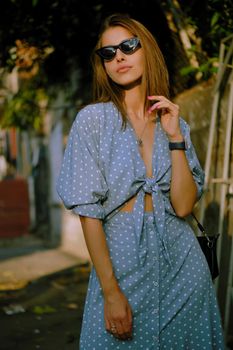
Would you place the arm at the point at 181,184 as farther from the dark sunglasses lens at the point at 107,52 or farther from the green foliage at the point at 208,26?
the green foliage at the point at 208,26

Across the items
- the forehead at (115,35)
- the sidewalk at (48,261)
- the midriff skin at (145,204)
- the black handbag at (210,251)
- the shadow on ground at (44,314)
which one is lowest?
the sidewalk at (48,261)

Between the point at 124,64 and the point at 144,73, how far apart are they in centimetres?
10

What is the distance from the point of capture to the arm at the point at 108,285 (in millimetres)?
1873

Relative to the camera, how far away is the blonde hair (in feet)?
6.98

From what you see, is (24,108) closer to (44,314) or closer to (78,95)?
(78,95)

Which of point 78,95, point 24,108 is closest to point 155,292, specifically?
point 78,95

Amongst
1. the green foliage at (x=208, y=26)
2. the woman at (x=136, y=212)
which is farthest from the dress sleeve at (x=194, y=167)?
the green foliage at (x=208, y=26)

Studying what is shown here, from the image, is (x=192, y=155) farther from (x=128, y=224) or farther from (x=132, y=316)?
(x=132, y=316)

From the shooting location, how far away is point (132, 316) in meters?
1.93

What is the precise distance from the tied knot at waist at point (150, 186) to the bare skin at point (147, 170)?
3 centimetres

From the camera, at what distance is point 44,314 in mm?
5090

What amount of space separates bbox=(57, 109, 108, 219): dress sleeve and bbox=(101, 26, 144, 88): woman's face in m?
0.24

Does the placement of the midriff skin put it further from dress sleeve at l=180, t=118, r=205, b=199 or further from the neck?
the neck

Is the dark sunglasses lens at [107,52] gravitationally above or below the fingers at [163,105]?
above
